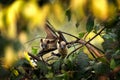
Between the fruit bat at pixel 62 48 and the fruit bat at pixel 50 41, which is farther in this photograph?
the fruit bat at pixel 50 41

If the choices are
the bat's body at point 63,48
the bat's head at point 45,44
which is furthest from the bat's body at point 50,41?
the bat's body at point 63,48

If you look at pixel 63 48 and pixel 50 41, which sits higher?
pixel 50 41

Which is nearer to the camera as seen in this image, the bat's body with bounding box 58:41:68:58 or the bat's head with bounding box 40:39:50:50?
the bat's body with bounding box 58:41:68:58

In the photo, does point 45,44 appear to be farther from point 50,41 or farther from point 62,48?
point 62,48

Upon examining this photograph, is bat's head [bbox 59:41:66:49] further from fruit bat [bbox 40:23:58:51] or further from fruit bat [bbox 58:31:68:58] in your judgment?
fruit bat [bbox 40:23:58:51]

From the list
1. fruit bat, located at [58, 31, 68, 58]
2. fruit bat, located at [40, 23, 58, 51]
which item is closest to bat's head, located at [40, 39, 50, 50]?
fruit bat, located at [40, 23, 58, 51]

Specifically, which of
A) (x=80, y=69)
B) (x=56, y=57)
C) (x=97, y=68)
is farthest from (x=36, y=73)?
(x=97, y=68)

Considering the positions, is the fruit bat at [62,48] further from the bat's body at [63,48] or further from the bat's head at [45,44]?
the bat's head at [45,44]

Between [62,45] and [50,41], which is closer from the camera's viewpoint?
[62,45]

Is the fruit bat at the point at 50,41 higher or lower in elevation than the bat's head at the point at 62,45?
higher

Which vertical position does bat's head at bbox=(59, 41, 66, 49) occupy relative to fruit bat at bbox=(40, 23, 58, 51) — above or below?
below

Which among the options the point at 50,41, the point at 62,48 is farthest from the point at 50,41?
the point at 62,48

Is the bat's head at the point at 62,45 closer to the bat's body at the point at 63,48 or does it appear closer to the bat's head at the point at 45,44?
the bat's body at the point at 63,48
